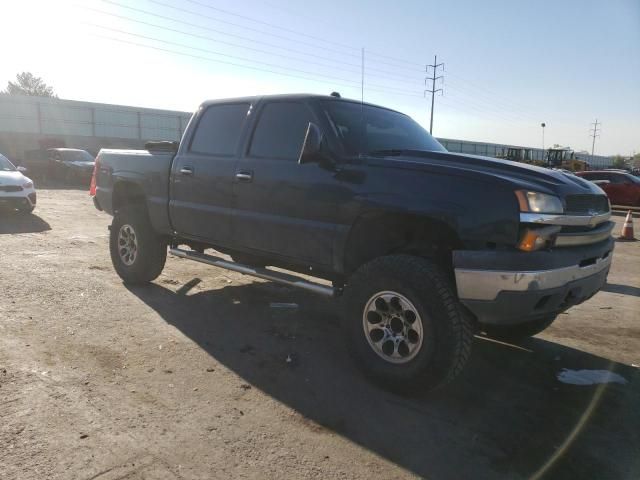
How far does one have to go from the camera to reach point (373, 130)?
4.19 meters

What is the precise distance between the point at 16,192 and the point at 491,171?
11.0m

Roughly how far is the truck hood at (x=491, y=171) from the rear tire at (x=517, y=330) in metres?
1.21

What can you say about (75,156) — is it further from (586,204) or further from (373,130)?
(586,204)

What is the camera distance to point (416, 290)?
3.19 m

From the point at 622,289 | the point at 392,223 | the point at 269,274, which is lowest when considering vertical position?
the point at 622,289

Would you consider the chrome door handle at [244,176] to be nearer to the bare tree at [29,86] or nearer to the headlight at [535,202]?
the headlight at [535,202]

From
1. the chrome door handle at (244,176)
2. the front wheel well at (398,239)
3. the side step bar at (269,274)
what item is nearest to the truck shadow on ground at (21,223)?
the side step bar at (269,274)

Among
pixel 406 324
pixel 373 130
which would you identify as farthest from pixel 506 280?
pixel 373 130

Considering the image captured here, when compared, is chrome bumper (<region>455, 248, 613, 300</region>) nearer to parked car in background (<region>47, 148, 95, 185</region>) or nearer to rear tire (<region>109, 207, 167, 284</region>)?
rear tire (<region>109, 207, 167, 284</region>)

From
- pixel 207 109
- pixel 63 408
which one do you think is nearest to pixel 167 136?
pixel 207 109

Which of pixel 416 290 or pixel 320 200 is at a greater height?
pixel 320 200

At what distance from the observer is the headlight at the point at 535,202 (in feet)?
9.57

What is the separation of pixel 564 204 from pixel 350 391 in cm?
189

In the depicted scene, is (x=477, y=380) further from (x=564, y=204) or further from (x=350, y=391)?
(x=564, y=204)
